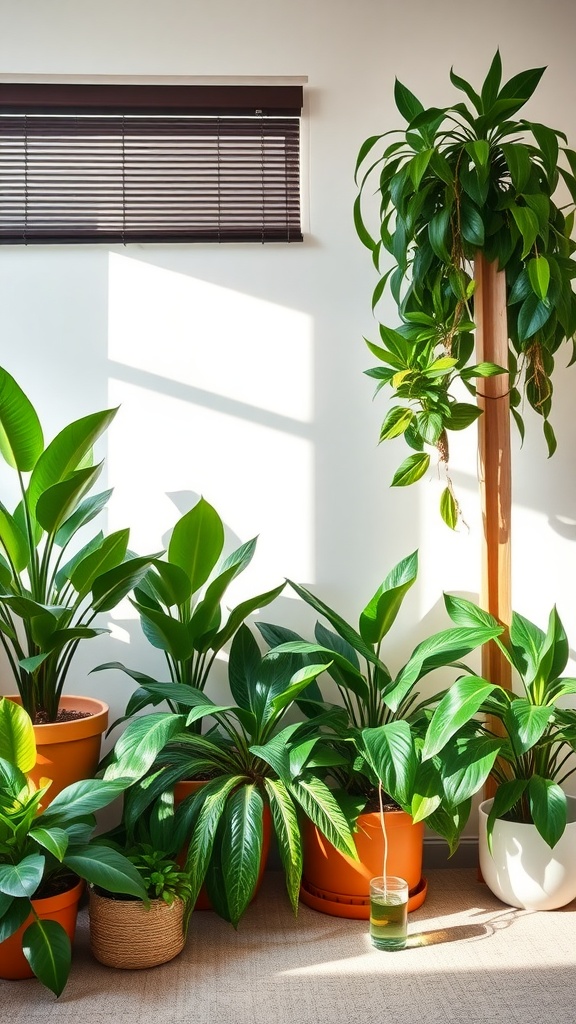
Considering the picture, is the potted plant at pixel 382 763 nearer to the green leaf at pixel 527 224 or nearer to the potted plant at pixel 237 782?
the potted plant at pixel 237 782

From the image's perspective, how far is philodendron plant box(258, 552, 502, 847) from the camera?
1.99m

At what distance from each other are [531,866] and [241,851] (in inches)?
29.4

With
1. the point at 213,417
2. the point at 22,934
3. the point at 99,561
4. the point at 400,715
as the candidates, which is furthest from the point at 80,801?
the point at 213,417

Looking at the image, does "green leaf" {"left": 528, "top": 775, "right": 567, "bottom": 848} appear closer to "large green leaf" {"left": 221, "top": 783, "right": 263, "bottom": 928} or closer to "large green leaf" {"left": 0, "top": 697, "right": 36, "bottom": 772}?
"large green leaf" {"left": 221, "top": 783, "right": 263, "bottom": 928}

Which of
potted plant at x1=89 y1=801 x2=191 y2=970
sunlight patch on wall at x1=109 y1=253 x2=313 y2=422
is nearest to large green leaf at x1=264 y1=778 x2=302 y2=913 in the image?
potted plant at x1=89 y1=801 x2=191 y2=970

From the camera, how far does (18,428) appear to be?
214 centimetres

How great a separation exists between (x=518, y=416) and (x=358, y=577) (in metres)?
0.66

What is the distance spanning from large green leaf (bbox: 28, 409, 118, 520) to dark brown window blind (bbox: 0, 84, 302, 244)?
737 millimetres

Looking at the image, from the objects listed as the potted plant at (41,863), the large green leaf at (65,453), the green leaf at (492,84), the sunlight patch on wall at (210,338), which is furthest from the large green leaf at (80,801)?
the green leaf at (492,84)

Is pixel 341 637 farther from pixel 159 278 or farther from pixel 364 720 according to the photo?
pixel 159 278

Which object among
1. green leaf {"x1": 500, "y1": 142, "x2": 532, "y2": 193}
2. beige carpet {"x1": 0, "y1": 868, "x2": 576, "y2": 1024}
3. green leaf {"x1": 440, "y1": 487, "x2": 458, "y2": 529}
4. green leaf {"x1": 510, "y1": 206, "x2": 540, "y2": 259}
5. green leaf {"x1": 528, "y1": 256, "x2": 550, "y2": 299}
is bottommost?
beige carpet {"x1": 0, "y1": 868, "x2": 576, "y2": 1024}

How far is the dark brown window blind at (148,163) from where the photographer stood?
2572 mm

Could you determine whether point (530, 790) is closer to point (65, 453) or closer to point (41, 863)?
point (41, 863)

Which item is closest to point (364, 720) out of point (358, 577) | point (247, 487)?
point (358, 577)
